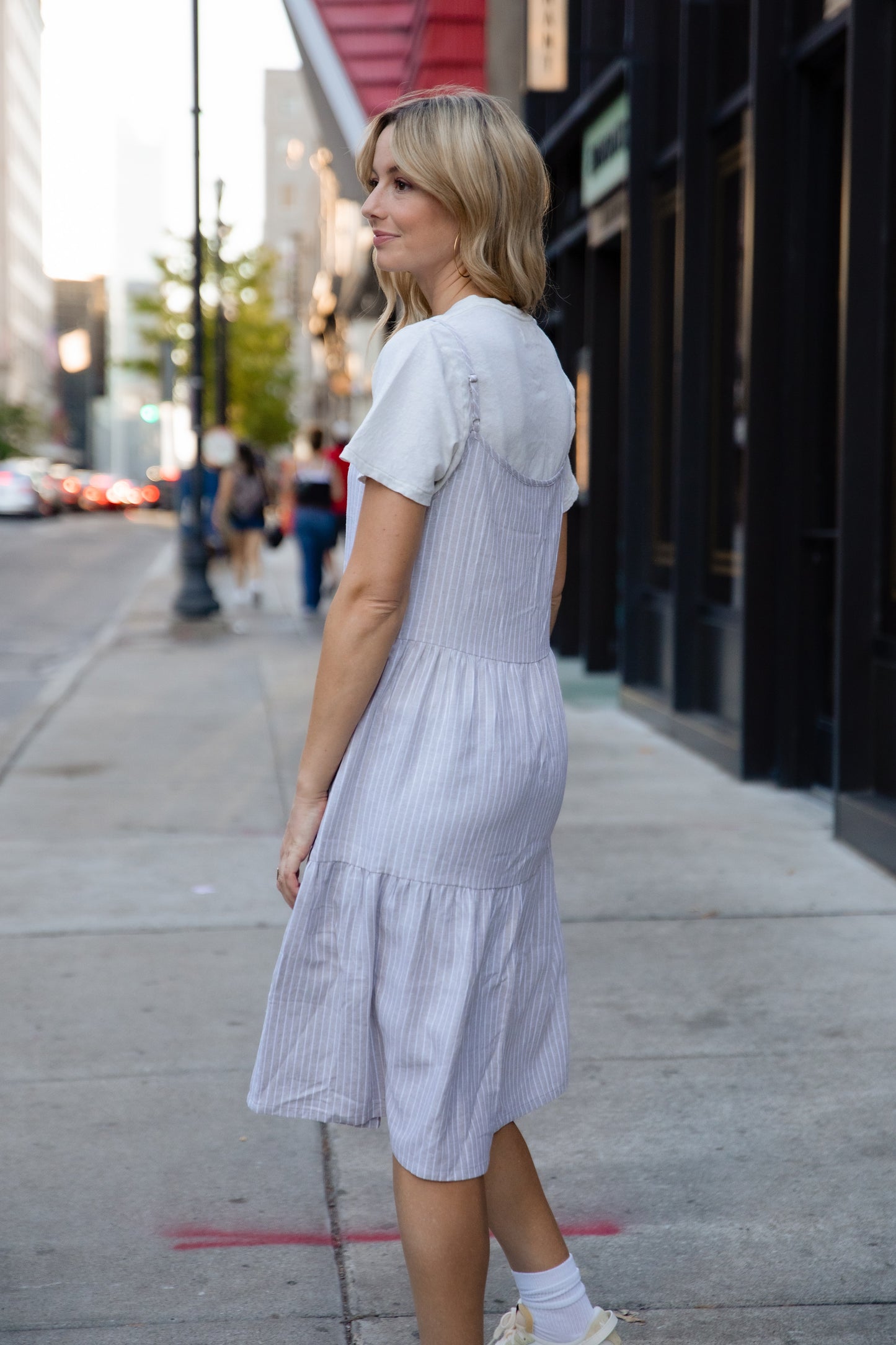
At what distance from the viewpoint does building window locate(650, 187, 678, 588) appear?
9.91 meters

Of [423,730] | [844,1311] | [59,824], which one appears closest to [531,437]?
[423,730]

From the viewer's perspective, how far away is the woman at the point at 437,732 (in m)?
2.27

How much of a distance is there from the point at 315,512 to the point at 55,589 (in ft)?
26.5

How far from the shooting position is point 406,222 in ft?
7.75

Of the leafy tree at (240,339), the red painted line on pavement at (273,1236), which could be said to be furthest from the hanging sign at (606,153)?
the leafy tree at (240,339)

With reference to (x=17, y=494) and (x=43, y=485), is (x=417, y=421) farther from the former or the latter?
(x=43, y=485)

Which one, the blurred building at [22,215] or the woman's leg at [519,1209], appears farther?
the blurred building at [22,215]

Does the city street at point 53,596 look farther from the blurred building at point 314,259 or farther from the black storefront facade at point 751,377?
the blurred building at point 314,259

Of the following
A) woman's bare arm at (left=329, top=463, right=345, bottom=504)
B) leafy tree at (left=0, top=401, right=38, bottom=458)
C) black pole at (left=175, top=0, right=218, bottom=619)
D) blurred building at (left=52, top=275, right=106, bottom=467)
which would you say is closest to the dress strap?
woman's bare arm at (left=329, top=463, right=345, bottom=504)

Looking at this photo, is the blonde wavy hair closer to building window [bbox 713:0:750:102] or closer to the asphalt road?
building window [bbox 713:0:750:102]

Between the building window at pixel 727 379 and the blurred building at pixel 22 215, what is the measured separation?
358ft

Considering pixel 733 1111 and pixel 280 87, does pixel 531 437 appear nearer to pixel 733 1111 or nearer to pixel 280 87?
pixel 733 1111

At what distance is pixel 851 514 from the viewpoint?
6289mm

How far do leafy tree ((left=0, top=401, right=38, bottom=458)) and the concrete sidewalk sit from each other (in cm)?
8270
